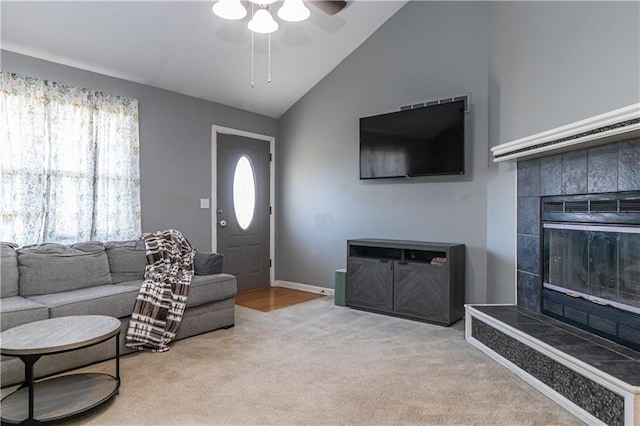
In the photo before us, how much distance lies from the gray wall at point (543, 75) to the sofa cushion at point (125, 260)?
3240 mm

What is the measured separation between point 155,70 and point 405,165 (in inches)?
108

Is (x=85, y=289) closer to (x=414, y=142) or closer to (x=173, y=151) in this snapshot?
(x=173, y=151)

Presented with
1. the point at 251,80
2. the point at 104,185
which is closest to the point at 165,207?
the point at 104,185

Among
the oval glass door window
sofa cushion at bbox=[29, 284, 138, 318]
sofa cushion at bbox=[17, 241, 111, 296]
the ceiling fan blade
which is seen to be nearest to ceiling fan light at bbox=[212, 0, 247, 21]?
the ceiling fan blade

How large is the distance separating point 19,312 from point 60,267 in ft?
2.07

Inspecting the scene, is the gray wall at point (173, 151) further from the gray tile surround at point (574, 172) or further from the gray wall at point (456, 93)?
the gray tile surround at point (574, 172)

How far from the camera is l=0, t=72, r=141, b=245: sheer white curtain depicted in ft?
10.8

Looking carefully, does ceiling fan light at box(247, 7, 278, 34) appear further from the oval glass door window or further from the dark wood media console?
the oval glass door window

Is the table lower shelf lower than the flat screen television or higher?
lower

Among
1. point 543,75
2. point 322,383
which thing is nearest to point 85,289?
point 322,383

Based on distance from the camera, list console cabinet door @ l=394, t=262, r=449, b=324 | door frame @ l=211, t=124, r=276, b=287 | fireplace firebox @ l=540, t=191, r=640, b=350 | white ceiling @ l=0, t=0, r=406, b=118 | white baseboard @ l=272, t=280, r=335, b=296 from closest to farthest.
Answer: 1. fireplace firebox @ l=540, t=191, r=640, b=350
2. white ceiling @ l=0, t=0, r=406, b=118
3. console cabinet door @ l=394, t=262, r=449, b=324
4. door frame @ l=211, t=124, r=276, b=287
5. white baseboard @ l=272, t=280, r=335, b=296

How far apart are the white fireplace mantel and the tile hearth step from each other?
120 centimetres

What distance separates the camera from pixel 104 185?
3.85 m

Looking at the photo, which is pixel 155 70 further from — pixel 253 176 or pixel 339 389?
pixel 339 389
